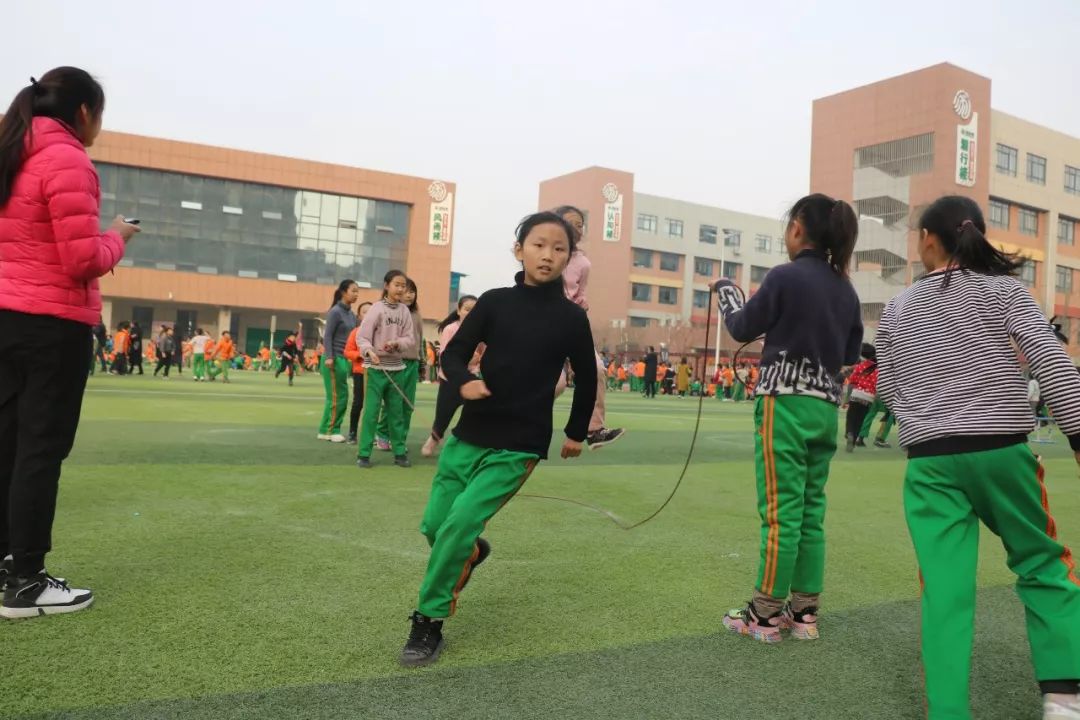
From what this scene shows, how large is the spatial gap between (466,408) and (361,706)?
1.13m

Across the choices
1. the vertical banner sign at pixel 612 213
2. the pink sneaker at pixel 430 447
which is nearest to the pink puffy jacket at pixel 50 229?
the pink sneaker at pixel 430 447

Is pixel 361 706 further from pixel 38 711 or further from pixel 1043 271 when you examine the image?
pixel 1043 271

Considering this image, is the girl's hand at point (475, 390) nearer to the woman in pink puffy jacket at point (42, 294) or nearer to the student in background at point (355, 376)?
the woman in pink puffy jacket at point (42, 294)

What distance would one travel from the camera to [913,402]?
2.64 m

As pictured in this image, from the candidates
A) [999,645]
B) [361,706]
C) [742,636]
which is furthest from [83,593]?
[999,645]

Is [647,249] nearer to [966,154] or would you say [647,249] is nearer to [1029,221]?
[966,154]

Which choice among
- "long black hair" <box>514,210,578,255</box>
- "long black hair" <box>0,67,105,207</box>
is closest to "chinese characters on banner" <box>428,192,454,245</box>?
"long black hair" <box>0,67,105,207</box>

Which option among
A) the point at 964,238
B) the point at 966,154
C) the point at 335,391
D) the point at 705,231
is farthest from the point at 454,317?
the point at 705,231

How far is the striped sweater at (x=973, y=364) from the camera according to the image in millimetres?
2391

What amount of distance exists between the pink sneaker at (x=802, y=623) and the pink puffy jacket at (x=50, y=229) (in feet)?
9.98

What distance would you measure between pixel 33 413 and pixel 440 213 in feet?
202

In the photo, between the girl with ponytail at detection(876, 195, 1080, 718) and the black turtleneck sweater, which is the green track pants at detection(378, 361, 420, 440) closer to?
the black turtleneck sweater

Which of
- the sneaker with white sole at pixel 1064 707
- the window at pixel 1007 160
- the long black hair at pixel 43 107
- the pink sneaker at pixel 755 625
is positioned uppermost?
the window at pixel 1007 160

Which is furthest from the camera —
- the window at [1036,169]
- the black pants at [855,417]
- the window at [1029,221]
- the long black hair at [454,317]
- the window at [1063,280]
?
the window at [1063,280]
